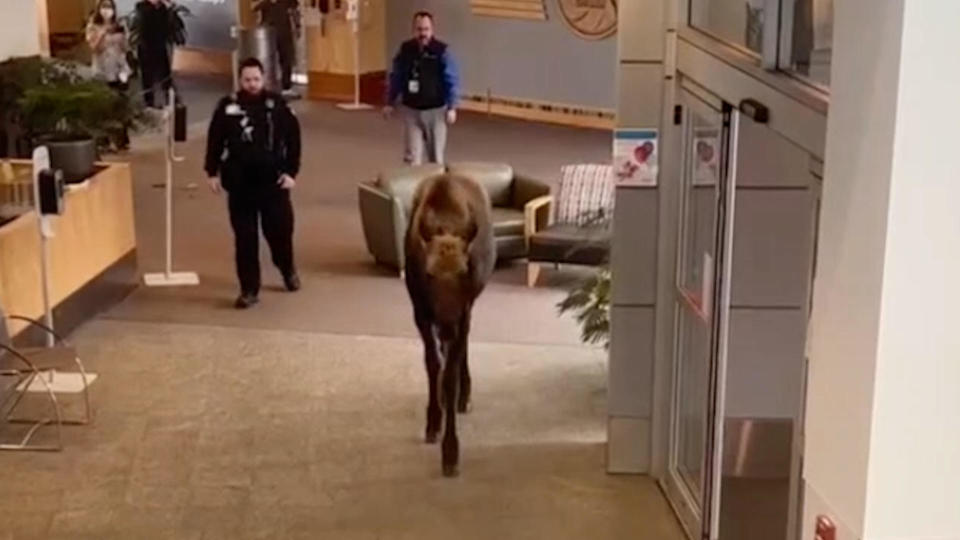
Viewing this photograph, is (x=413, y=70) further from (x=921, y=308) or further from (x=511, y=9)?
(x=921, y=308)

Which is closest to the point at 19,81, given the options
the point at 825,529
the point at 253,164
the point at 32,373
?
the point at 253,164

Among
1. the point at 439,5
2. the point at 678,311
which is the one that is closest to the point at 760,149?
the point at 678,311

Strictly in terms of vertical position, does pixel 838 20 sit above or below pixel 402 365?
above

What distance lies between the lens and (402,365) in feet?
29.8

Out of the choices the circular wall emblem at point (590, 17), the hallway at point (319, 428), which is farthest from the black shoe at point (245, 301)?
the circular wall emblem at point (590, 17)

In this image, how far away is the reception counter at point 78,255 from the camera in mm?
8773

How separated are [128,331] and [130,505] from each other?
2.87m

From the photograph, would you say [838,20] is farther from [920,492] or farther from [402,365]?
[402,365]

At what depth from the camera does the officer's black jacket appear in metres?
9.93

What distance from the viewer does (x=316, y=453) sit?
7.65 m

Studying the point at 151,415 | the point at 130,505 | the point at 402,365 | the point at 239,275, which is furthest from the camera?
the point at 239,275

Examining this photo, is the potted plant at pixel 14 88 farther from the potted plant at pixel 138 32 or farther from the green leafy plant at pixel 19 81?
the potted plant at pixel 138 32

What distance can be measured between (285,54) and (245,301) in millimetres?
9979

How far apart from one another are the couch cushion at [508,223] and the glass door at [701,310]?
4.28 m
